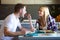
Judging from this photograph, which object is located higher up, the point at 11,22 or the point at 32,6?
the point at 32,6

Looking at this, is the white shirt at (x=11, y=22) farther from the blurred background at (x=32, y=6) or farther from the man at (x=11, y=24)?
the blurred background at (x=32, y=6)

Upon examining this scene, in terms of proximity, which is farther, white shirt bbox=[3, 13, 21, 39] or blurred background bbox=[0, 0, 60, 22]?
blurred background bbox=[0, 0, 60, 22]

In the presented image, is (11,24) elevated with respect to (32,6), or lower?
lower

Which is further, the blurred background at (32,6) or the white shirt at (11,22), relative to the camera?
the blurred background at (32,6)

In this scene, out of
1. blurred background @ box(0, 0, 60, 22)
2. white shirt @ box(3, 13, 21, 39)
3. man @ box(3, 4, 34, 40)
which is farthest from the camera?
blurred background @ box(0, 0, 60, 22)

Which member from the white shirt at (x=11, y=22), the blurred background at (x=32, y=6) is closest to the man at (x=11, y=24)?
the white shirt at (x=11, y=22)

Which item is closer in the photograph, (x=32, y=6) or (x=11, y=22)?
(x=11, y=22)

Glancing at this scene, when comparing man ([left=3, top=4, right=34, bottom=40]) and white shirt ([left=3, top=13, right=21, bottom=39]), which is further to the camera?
white shirt ([left=3, top=13, right=21, bottom=39])

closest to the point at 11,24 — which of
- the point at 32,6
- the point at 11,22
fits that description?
the point at 11,22

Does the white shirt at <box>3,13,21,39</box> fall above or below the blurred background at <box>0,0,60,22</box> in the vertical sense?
below

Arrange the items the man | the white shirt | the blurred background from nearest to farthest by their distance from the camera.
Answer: the man → the white shirt → the blurred background

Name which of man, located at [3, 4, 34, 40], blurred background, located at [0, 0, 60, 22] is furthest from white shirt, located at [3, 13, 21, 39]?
blurred background, located at [0, 0, 60, 22]

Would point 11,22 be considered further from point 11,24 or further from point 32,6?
point 32,6

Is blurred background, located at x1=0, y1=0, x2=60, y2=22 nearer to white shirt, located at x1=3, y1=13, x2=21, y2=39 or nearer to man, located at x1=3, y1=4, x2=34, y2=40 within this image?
man, located at x1=3, y1=4, x2=34, y2=40
